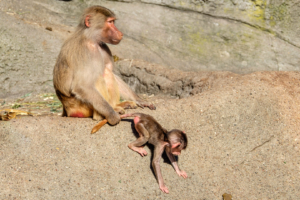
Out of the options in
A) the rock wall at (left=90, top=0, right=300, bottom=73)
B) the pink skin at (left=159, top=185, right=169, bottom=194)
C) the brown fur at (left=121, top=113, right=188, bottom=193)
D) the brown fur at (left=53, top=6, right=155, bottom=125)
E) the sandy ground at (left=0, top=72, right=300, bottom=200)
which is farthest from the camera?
the rock wall at (left=90, top=0, right=300, bottom=73)

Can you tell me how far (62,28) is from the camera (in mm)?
8836

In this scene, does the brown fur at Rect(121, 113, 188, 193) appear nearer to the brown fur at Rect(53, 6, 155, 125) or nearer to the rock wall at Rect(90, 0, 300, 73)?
the brown fur at Rect(53, 6, 155, 125)

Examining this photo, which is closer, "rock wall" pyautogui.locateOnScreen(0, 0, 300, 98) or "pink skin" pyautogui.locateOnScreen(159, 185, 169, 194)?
"pink skin" pyautogui.locateOnScreen(159, 185, 169, 194)

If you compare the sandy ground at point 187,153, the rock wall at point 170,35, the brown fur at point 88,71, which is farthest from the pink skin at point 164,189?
the rock wall at point 170,35

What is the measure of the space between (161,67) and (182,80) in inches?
31.8

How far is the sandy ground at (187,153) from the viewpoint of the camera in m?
4.08

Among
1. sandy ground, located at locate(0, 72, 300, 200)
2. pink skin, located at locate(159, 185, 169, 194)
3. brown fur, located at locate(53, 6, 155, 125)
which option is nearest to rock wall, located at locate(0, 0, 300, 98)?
sandy ground, located at locate(0, 72, 300, 200)

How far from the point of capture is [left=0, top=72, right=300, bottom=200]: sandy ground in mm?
4082

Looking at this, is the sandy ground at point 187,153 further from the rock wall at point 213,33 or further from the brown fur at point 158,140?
the rock wall at point 213,33

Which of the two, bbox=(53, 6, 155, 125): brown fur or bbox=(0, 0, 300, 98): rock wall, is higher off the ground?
bbox=(53, 6, 155, 125): brown fur

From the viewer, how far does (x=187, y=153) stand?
15.6 feet

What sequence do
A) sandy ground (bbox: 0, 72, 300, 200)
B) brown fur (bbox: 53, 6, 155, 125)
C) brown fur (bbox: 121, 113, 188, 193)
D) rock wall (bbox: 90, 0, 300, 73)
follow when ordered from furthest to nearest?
rock wall (bbox: 90, 0, 300, 73), brown fur (bbox: 53, 6, 155, 125), brown fur (bbox: 121, 113, 188, 193), sandy ground (bbox: 0, 72, 300, 200)

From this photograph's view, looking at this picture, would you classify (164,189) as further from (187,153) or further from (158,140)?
(187,153)

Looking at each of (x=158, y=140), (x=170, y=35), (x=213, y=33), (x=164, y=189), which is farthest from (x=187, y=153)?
(x=170, y=35)
